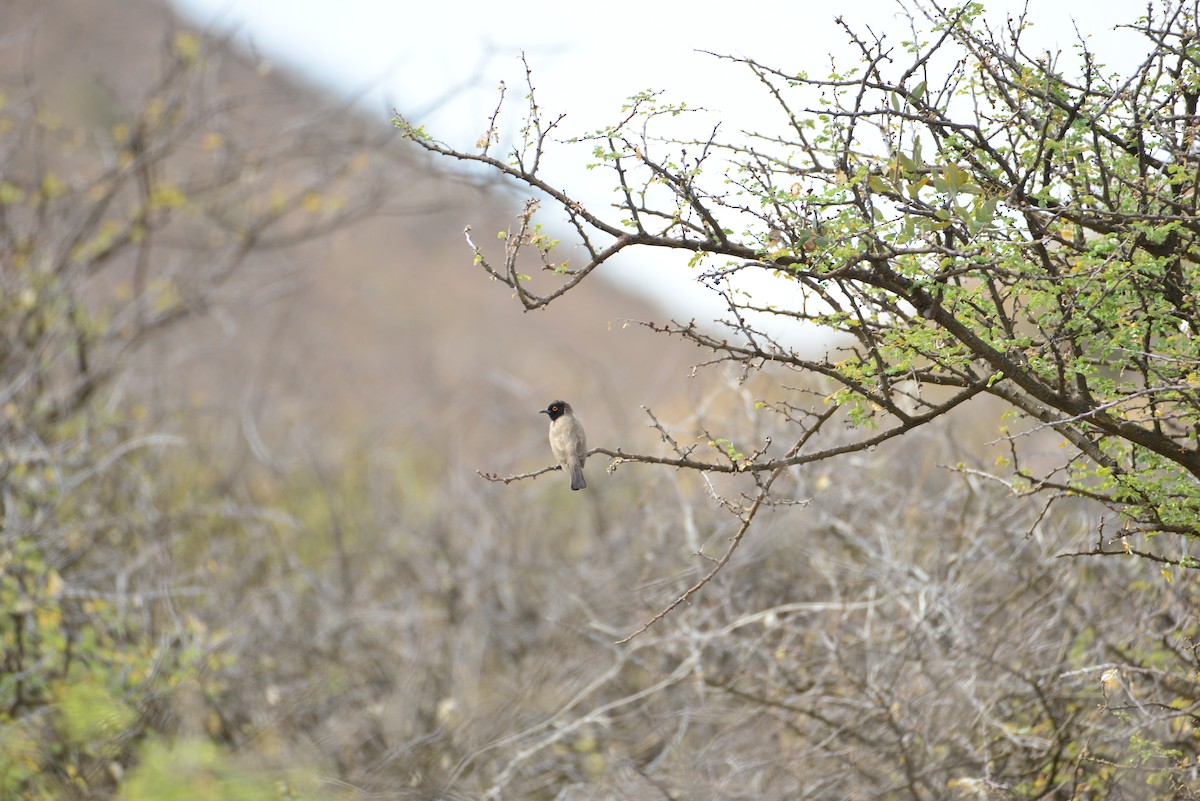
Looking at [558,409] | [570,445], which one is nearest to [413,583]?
[558,409]

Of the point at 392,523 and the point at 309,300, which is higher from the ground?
the point at 309,300

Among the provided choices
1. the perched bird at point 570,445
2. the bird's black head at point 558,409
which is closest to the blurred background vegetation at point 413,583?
the bird's black head at point 558,409

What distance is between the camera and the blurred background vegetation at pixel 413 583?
17.8 ft

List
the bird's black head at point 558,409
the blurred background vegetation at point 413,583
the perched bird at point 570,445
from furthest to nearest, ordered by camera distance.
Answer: the bird's black head at point 558,409 → the blurred background vegetation at point 413,583 → the perched bird at point 570,445

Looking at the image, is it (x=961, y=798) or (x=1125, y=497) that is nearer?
(x=1125, y=497)

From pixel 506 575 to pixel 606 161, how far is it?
638 centimetres

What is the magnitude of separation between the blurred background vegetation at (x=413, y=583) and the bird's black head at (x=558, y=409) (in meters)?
0.92

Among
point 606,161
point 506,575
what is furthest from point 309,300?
point 606,161

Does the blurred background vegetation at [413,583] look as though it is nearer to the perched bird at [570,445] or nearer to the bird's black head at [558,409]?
the bird's black head at [558,409]

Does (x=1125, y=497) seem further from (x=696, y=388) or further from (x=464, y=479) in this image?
(x=464, y=479)

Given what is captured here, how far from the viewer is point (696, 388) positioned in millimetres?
8070

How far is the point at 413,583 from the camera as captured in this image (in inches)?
388

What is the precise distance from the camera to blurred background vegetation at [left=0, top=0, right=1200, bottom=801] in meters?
5.41

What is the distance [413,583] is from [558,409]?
14.4 feet
